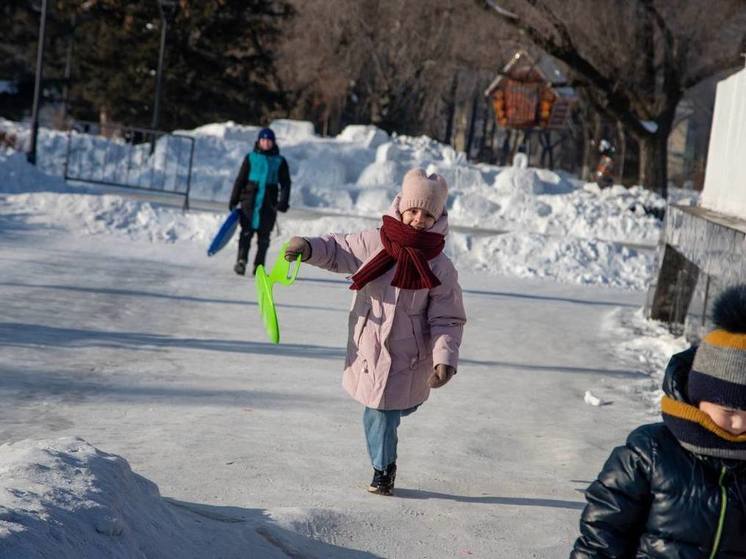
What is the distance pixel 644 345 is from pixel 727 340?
8.44 m

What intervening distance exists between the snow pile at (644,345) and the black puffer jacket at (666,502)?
5321 millimetres

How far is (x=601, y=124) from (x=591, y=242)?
25.6m

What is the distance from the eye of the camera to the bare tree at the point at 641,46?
92.3ft

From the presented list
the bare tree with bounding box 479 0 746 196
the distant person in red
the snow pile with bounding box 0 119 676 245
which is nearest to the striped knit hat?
the distant person in red

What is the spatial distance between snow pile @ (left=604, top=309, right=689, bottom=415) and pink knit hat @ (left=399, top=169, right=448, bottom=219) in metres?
3.60

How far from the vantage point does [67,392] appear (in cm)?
756

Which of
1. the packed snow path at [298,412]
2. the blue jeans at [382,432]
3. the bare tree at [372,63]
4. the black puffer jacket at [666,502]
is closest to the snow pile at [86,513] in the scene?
the packed snow path at [298,412]

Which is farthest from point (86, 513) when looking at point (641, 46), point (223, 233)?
point (641, 46)

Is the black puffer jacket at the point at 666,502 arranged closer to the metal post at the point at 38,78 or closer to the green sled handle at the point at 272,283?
the green sled handle at the point at 272,283

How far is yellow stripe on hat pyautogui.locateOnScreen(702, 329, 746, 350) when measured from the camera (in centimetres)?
299

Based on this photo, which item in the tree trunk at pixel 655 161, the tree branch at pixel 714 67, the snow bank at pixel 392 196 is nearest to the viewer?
the snow bank at pixel 392 196

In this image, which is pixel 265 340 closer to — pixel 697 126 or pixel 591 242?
pixel 591 242

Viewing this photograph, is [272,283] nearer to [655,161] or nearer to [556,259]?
[556,259]

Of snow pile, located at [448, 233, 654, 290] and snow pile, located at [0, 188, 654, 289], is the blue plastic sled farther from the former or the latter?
snow pile, located at [448, 233, 654, 290]
